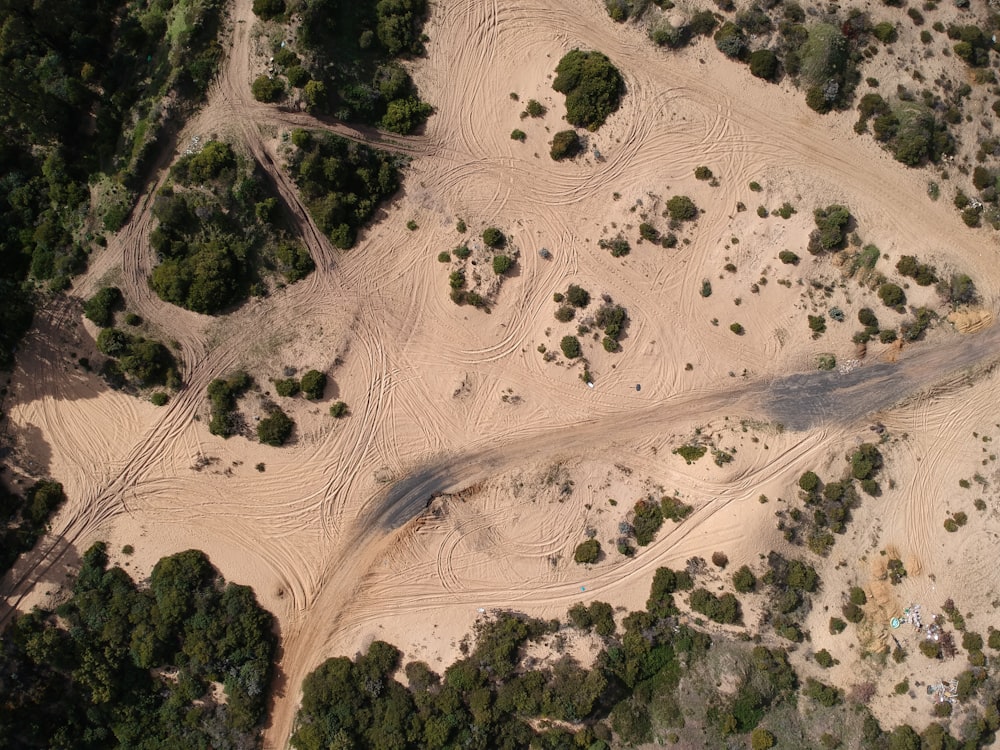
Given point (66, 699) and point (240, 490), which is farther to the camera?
point (240, 490)

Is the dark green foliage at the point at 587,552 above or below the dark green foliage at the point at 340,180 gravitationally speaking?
below

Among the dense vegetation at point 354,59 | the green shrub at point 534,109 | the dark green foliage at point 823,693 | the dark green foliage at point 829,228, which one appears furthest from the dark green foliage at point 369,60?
the dark green foliage at point 823,693

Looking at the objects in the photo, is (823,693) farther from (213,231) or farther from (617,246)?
(213,231)

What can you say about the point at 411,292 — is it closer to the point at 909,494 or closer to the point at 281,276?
the point at 281,276

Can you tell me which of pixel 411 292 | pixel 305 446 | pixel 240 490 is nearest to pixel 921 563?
pixel 411 292

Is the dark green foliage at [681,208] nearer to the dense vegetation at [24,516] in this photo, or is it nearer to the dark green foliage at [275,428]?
the dark green foliage at [275,428]

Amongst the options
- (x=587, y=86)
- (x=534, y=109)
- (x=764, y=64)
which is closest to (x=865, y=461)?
(x=764, y=64)
